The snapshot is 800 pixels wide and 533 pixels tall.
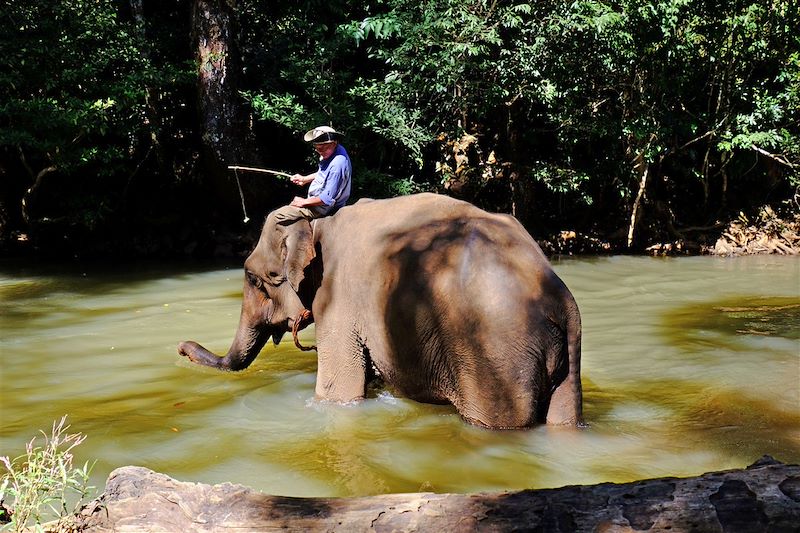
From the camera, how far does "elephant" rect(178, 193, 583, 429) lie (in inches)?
198

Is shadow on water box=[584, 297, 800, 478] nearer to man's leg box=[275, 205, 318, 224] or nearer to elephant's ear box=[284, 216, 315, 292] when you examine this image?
elephant's ear box=[284, 216, 315, 292]

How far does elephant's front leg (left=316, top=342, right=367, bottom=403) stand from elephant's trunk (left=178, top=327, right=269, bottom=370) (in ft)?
3.34

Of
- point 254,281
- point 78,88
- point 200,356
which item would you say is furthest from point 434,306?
point 78,88

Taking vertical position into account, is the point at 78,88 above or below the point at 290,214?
above

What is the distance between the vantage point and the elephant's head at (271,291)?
638 cm

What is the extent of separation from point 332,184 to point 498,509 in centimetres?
415

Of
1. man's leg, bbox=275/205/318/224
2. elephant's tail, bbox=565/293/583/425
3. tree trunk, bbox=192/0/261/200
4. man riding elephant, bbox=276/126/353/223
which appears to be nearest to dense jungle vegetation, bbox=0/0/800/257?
tree trunk, bbox=192/0/261/200

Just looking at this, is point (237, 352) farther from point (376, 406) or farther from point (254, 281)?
point (376, 406)

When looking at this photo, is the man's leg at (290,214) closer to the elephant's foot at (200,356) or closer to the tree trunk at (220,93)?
the elephant's foot at (200,356)

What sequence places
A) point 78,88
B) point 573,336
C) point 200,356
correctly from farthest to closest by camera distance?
point 78,88 → point 200,356 → point 573,336

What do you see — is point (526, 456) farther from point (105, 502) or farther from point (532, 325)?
point (105, 502)

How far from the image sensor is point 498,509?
2947 mm

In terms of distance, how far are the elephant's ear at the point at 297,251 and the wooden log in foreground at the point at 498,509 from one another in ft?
10.2

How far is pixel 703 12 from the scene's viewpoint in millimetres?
14031
